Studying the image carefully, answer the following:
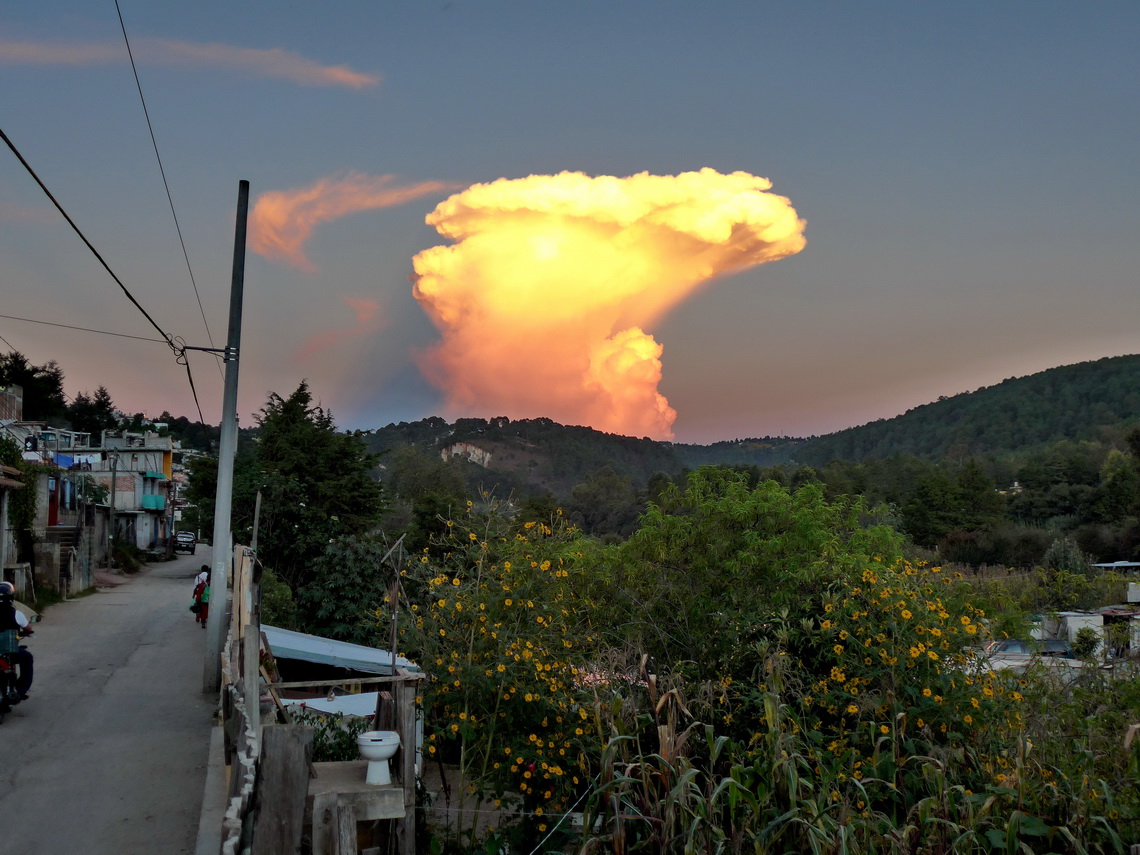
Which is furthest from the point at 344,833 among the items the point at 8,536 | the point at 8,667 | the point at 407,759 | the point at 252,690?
the point at 8,536

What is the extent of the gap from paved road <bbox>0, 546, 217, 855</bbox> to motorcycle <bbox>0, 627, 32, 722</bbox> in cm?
27

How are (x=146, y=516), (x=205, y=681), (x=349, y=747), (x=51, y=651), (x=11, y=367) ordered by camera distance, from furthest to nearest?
(x=11, y=367) < (x=146, y=516) < (x=51, y=651) < (x=205, y=681) < (x=349, y=747)

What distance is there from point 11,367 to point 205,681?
63.5m

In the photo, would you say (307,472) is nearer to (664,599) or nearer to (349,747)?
(664,599)

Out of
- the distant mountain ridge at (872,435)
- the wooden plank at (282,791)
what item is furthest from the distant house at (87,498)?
the distant mountain ridge at (872,435)

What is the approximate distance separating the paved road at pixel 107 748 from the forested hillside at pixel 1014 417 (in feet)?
349

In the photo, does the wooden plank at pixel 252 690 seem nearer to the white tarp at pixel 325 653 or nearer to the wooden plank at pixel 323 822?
the wooden plank at pixel 323 822

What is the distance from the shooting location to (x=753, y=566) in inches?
552

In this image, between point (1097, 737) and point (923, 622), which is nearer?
point (1097, 737)

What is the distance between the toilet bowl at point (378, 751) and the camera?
6.51 meters

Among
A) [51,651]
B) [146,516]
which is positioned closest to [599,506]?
[146,516]

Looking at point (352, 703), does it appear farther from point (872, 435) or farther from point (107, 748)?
point (872, 435)

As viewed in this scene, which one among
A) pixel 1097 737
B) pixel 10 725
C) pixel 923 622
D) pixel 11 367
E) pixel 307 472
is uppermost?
pixel 11 367

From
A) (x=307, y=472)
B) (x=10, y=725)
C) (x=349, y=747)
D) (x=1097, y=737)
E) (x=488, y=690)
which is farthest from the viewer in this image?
(x=307, y=472)
